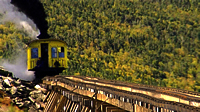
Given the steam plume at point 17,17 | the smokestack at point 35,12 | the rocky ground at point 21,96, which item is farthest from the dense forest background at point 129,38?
the rocky ground at point 21,96

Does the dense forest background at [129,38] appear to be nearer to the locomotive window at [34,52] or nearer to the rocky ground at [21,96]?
the locomotive window at [34,52]

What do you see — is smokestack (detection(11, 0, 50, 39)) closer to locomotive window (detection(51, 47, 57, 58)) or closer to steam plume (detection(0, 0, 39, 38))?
steam plume (detection(0, 0, 39, 38))

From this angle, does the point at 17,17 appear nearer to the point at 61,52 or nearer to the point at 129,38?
the point at 61,52

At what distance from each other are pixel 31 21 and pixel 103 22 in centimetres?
8309

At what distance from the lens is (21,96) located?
2938 cm

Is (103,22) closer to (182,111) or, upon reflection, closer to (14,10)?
(14,10)

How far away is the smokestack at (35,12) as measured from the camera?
1657 inches

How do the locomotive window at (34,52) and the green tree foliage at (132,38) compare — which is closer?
the locomotive window at (34,52)

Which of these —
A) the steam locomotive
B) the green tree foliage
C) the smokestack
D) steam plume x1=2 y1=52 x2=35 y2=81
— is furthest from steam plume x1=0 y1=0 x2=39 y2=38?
the green tree foliage

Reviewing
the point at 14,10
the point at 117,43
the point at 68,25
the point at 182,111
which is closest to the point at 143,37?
the point at 117,43

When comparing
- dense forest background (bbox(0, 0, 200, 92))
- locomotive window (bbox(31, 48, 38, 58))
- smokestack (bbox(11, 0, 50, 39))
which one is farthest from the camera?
dense forest background (bbox(0, 0, 200, 92))

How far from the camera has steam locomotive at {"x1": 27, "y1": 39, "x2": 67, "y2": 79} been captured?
3625 cm

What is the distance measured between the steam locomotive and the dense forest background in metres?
35.3

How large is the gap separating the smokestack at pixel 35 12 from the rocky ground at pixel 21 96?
9852 mm
